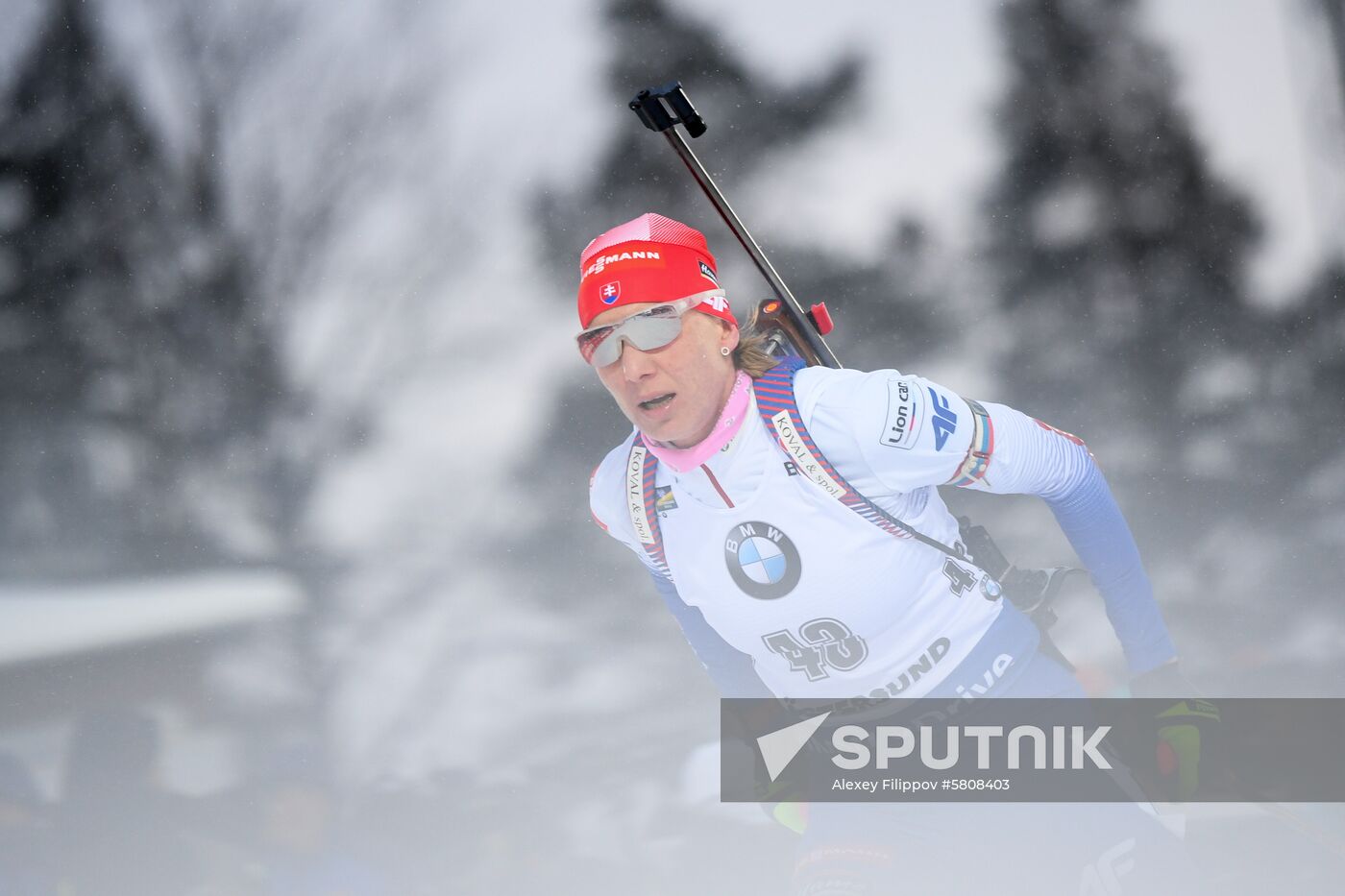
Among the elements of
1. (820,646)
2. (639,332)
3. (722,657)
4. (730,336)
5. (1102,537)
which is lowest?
(820,646)

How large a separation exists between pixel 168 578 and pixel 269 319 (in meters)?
1.79

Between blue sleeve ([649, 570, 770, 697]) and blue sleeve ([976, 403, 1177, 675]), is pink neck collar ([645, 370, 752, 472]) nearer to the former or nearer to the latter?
blue sleeve ([649, 570, 770, 697])

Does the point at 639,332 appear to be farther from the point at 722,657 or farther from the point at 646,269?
the point at 722,657

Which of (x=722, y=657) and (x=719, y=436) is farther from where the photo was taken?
(x=722, y=657)

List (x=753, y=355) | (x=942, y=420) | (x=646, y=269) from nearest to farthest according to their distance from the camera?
(x=942, y=420)
(x=646, y=269)
(x=753, y=355)

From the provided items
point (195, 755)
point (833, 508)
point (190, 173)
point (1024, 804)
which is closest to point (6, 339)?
point (190, 173)

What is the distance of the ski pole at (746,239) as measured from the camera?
8.68 feet

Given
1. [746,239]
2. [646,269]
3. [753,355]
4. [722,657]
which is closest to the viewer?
[646,269]

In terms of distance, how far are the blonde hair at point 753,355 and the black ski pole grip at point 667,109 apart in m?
0.58

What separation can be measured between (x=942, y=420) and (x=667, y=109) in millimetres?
1060

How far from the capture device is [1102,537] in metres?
2.88

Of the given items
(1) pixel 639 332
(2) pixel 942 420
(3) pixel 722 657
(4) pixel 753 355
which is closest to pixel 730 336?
(4) pixel 753 355

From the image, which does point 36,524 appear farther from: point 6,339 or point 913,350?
point 913,350

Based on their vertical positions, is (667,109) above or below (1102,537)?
above
